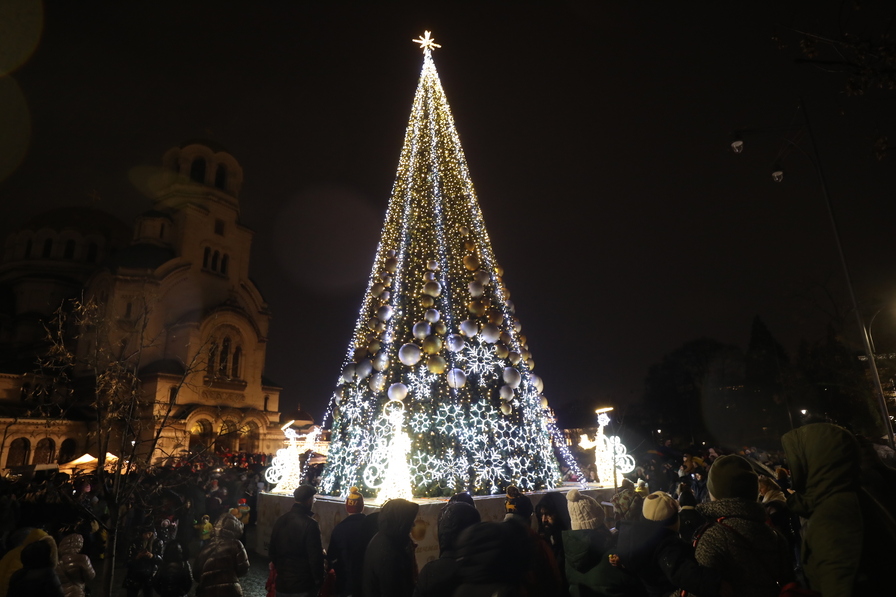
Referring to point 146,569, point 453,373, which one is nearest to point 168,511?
point 146,569

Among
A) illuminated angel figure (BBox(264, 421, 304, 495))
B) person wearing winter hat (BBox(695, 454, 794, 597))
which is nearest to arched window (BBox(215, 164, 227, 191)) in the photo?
illuminated angel figure (BBox(264, 421, 304, 495))

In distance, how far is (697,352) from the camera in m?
44.6

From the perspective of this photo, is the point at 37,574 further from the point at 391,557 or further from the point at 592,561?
the point at 592,561

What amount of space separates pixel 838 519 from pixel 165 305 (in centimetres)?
3811

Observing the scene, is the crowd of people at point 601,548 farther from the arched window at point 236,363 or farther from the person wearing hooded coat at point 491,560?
the arched window at point 236,363

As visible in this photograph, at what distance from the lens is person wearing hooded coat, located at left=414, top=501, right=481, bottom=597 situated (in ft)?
9.14

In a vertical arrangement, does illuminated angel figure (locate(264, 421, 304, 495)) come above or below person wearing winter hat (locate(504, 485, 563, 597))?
above

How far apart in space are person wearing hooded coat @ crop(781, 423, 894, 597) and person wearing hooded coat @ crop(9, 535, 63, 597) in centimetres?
534

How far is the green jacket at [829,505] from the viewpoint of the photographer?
8.07ft

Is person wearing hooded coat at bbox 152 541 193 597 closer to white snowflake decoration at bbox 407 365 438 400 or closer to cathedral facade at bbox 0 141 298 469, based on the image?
white snowflake decoration at bbox 407 365 438 400

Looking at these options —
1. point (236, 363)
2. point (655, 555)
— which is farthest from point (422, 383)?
point (236, 363)

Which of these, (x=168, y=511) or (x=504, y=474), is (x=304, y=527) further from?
(x=168, y=511)

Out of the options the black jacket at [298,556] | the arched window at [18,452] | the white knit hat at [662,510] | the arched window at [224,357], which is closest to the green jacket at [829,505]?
the white knit hat at [662,510]

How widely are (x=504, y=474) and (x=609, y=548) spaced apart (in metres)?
5.60
